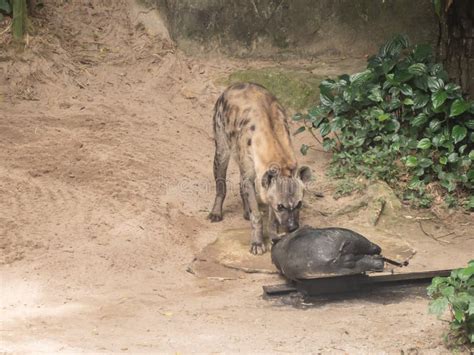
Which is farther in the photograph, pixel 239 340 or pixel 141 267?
pixel 141 267

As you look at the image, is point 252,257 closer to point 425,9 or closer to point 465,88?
point 465,88

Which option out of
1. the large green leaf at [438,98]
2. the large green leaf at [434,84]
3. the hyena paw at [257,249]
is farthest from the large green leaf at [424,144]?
the hyena paw at [257,249]

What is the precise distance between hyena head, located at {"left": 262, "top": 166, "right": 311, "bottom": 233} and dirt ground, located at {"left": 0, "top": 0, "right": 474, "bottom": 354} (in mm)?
514

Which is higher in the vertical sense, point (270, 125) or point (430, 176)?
point (270, 125)

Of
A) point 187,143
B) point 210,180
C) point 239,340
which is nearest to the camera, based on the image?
point 239,340

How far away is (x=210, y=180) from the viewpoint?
31.4 ft

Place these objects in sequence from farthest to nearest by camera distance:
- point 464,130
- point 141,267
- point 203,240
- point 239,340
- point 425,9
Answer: point 425,9 < point 464,130 < point 203,240 < point 141,267 < point 239,340

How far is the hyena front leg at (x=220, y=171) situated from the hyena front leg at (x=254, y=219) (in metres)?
0.67

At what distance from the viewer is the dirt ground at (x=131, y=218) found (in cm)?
605

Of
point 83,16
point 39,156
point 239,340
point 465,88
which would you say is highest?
point 83,16

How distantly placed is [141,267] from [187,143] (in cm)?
276

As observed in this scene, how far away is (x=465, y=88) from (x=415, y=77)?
2.74 ft

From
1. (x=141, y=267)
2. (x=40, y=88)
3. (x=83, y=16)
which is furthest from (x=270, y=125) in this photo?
(x=83, y=16)

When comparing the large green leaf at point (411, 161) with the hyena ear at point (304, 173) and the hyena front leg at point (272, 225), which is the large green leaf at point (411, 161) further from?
the hyena front leg at point (272, 225)
